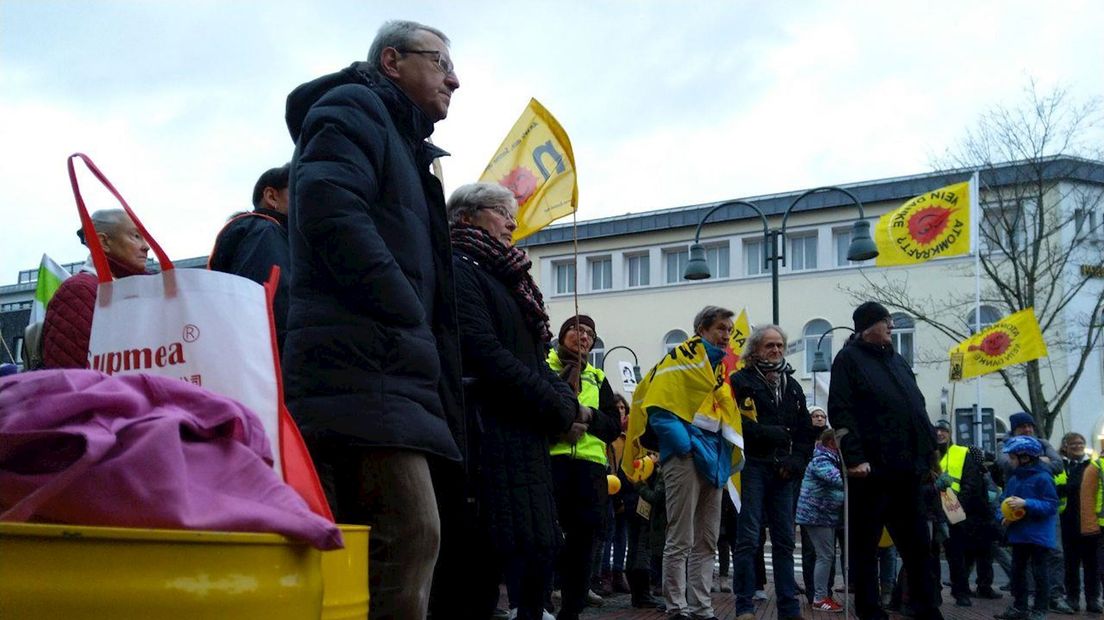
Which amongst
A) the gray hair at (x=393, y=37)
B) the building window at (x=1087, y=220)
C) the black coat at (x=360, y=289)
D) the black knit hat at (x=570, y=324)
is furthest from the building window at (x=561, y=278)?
the black coat at (x=360, y=289)

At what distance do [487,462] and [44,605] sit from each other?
294 cm

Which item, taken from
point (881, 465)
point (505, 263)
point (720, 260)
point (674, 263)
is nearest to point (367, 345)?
point (505, 263)

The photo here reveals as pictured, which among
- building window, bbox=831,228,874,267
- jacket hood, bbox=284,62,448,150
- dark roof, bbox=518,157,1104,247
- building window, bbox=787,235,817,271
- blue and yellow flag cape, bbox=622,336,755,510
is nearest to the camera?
jacket hood, bbox=284,62,448,150

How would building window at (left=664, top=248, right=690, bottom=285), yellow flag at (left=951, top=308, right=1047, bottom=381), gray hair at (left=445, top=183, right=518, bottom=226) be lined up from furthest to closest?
building window at (left=664, top=248, right=690, bottom=285)
yellow flag at (left=951, top=308, right=1047, bottom=381)
gray hair at (left=445, top=183, right=518, bottom=226)

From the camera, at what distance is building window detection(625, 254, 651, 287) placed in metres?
57.0

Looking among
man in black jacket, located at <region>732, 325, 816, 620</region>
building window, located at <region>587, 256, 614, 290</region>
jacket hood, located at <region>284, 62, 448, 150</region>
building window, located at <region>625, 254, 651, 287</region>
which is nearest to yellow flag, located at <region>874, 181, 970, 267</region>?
man in black jacket, located at <region>732, 325, 816, 620</region>

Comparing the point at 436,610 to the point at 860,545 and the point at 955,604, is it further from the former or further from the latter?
the point at 955,604

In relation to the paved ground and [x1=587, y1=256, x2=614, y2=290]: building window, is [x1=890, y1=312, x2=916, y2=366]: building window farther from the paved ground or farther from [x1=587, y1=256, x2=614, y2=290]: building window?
the paved ground

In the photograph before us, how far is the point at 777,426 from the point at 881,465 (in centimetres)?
99

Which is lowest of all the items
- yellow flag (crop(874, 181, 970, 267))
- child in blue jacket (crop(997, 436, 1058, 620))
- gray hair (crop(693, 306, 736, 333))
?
child in blue jacket (crop(997, 436, 1058, 620))

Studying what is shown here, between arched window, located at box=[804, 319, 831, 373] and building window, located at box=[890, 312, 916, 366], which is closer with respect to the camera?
building window, located at box=[890, 312, 916, 366]

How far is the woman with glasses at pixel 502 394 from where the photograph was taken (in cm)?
465

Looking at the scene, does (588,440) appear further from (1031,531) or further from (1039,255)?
(1039,255)

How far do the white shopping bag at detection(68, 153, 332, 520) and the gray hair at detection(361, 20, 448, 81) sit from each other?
1.47 m
